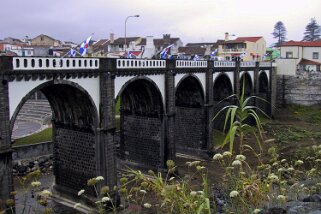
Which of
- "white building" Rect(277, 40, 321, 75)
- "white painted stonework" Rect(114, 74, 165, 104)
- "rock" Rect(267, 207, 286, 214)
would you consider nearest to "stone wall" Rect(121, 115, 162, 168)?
"white painted stonework" Rect(114, 74, 165, 104)

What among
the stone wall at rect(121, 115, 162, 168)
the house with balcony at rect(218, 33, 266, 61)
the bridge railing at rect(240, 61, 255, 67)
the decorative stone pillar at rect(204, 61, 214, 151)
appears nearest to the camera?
the stone wall at rect(121, 115, 162, 168)

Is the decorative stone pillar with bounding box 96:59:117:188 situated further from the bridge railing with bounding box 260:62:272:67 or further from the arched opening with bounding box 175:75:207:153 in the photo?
the bridge railing with bounding box 260:62:272:67

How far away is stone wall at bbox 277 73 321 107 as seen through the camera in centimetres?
5316

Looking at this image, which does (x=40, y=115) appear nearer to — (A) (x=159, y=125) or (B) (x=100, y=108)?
(A) (x=159, y=125)

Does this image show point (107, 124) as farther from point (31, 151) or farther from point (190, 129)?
point (190, 129)

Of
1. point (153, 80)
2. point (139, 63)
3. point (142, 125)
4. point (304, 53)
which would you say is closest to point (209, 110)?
point (142, 125)

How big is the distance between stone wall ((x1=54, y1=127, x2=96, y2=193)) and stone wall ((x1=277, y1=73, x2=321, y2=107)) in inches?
1558

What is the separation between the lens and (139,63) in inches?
939

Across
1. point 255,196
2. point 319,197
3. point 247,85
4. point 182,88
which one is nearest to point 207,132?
point 182,88

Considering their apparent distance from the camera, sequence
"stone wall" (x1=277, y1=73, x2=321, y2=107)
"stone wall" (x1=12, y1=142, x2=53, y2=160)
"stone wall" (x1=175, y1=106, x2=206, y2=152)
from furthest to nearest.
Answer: "stone wall" (x1=277, y1=73, x2=321, y2=107)
"stone wall" (x1=175, y1=106, x2=206, y2=152)
"stone wall" (x1=12, y1=142, x2=53, y2=160)

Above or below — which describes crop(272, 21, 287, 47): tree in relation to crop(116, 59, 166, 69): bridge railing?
above

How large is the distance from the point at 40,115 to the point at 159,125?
2977 centimetres

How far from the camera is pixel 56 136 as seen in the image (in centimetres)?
2314

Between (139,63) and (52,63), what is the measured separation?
7202 mm
